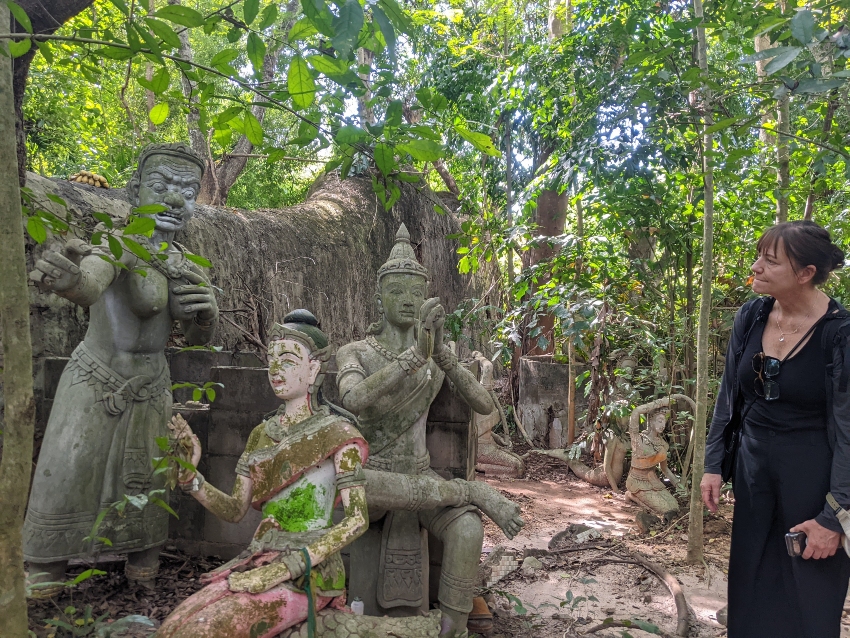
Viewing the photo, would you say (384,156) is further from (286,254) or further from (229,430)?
(286,254)

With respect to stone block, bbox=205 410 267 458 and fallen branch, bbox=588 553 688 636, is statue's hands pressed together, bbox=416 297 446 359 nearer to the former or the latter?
stone block, bbox=205 410 267 458

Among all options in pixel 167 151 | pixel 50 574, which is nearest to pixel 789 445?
pixel 167 151

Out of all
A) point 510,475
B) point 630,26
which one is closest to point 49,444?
point 630,26

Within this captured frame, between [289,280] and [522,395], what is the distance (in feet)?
11.9

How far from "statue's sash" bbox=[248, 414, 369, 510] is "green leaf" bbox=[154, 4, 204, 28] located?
1.38m

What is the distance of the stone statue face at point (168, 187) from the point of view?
301 cm

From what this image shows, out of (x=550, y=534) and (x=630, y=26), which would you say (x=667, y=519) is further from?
(x=630, y=26)

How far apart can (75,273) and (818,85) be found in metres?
2.88

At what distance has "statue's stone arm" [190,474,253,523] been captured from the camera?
230 cm

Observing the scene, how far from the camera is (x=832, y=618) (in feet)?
7.80

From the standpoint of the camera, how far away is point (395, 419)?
3.00 m

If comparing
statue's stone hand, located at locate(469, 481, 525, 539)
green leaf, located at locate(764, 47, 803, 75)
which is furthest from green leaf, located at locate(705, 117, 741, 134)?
statue's stone hand, located at locate(469, 481, 525, 539)

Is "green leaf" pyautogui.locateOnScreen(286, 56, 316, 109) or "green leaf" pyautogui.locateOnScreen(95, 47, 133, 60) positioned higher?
"green leaf" pyautogui.locateOnScreen(95, 47, 133, 60)

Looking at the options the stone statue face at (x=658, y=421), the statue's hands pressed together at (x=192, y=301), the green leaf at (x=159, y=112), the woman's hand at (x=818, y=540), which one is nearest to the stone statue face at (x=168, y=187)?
the statue's hands pressed together at (x=192, y=301)
